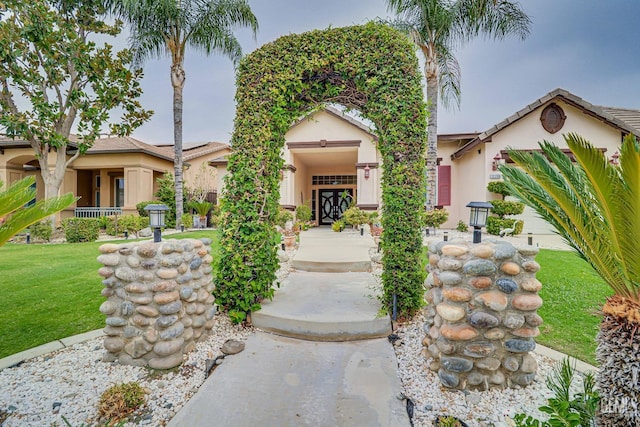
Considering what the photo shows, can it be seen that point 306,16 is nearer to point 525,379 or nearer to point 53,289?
point 53,289

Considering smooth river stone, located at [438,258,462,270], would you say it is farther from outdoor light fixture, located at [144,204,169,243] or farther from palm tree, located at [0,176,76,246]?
palm tree, located at [0,176,76,246]

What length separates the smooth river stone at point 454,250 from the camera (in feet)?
9.04

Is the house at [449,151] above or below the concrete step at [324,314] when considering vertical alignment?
above

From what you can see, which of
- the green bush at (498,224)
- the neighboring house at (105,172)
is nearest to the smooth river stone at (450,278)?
the green bush at (498,224)

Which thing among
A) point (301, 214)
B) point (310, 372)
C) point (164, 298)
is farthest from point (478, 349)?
point (301, 214)

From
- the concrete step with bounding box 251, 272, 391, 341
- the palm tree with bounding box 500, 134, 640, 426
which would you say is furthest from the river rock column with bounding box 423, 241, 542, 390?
the concrete step with bounding box 251, 272, 391, 341

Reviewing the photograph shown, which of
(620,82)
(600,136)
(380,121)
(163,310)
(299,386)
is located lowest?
(299,386)

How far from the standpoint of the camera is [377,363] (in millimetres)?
3041

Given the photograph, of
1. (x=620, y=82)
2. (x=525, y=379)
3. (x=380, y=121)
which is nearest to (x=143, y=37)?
(x=380, y=121)

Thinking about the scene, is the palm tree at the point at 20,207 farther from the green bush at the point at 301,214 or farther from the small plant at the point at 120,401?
the green bush at the point at 301,214

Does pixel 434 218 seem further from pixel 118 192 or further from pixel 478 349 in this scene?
pixel 118 192

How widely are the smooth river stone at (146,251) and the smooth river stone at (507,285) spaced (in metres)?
3.40

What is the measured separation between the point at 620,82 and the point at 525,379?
15900 mm

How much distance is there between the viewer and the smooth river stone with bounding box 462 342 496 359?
2559 mm
